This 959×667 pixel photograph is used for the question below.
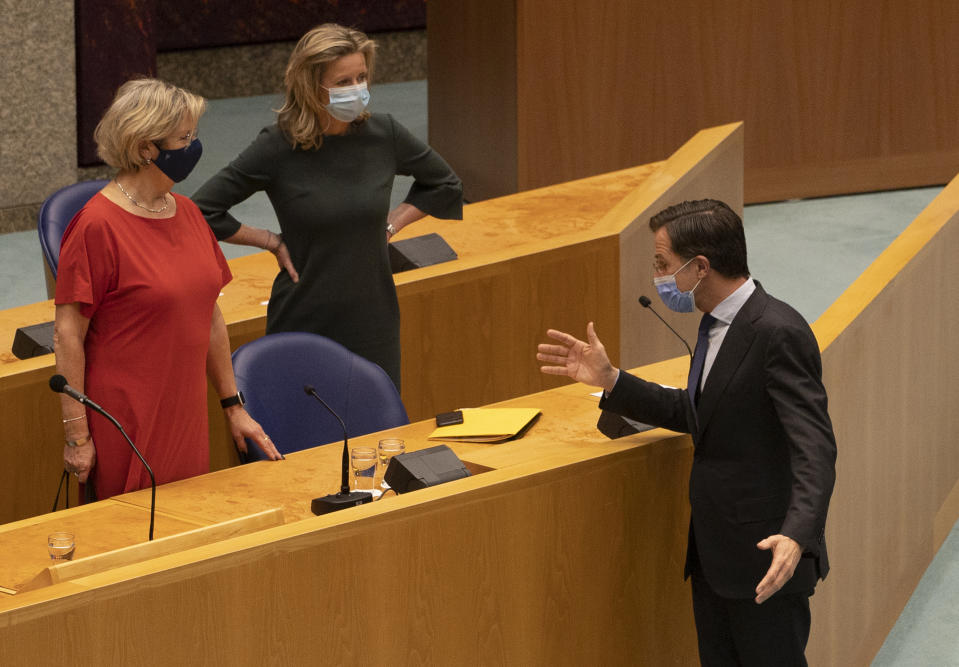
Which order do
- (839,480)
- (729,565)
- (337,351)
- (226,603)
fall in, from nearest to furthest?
1. (226,603)
2. (729,565)
3. (839,480)
4. (337,351)

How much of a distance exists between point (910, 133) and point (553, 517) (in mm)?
6240

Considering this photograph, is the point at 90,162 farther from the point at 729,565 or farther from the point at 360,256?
the point at 729,565

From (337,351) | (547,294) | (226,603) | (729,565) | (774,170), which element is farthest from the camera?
(774,170)

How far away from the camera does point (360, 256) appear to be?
4.15 metres

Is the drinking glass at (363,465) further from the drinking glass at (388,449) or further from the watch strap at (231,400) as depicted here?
the watch strap at (231,400)

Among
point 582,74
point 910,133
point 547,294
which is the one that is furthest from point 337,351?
point 910,133

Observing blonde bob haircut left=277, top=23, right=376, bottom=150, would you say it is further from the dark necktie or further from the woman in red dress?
the dark necktie

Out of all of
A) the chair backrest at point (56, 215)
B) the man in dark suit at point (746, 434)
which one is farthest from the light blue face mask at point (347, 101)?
the chair backrest at point (56, 215)

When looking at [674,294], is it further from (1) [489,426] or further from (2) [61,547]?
(2) [61,547]

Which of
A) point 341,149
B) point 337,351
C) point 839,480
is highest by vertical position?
point 341,149

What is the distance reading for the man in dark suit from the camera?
116 inches

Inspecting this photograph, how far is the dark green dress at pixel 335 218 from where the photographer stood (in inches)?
160

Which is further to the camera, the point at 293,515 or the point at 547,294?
the point at 547,294

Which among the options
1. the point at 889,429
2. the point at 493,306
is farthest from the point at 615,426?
the point at 493,306
